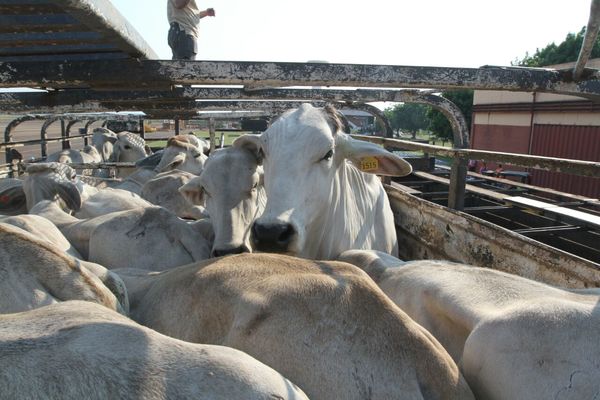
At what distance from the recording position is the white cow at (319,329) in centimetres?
160

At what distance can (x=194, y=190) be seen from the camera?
13.8 feet

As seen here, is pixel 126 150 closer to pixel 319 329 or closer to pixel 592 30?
pixel 592 30

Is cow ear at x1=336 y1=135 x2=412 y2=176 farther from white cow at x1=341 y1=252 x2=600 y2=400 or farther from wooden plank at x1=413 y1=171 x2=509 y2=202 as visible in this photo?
wooden plank at x1=413 y1=171 x2=509 y2=202

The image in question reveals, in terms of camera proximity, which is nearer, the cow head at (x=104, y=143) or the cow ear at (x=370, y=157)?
the cow ear at (x=370, y=157)

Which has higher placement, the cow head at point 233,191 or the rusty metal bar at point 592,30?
the rusty metal bar at point 592,30

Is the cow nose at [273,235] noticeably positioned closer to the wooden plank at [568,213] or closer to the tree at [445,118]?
the wooden plank at [568,213]

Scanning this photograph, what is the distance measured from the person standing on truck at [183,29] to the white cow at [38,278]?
2996 millimetres

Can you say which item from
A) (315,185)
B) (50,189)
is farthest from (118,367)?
(50,189)

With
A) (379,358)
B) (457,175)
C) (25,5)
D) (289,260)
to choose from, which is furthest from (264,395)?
(457,175)

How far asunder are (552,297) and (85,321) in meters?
1.75

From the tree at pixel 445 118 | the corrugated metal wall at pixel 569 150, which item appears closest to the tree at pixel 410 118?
the tree at pixel 445 118

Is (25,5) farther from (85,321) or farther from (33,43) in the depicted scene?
(85,321)

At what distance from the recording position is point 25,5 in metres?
2.38

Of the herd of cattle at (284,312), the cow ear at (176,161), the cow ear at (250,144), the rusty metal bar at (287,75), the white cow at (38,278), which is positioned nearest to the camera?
the herd of cattle at (284,312)
